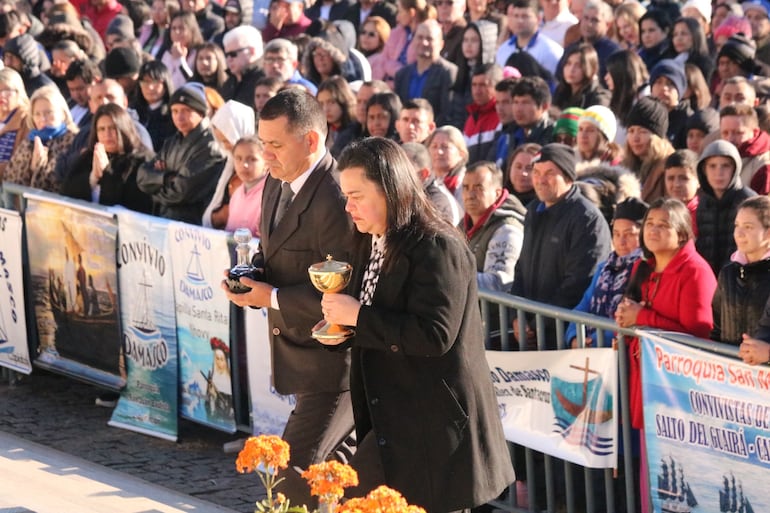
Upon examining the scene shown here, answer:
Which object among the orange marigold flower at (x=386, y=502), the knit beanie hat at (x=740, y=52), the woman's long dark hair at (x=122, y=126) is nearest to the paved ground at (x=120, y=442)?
the woman's long dark hair at (x=122, y=126)

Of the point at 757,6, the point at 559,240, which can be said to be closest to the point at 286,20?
the point at 757,6

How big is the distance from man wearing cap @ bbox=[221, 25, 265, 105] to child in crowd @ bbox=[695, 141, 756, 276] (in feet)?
18.6

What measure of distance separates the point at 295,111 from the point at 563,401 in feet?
7.09

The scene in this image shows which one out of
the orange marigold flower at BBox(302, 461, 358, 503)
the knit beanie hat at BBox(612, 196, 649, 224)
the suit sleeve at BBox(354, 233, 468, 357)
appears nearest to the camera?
the orange marigold flower at BBox(302, 461, 358, 503)

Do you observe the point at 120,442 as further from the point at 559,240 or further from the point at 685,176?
the point at 685,176

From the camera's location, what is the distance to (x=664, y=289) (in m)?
6.94

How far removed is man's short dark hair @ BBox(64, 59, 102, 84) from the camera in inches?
527

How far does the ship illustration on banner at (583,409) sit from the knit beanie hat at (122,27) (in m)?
10.8

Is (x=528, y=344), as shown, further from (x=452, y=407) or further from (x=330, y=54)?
(x=330, y=54)

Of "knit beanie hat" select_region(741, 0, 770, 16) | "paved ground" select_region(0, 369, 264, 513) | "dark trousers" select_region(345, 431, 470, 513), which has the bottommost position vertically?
"paved ground" select_region(0, 369, 264, 513)

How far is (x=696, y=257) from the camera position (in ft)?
23.0

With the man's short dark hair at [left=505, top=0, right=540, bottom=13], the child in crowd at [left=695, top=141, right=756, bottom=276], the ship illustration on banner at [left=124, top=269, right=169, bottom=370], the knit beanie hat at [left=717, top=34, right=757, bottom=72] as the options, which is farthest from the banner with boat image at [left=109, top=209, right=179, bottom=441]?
the man's short dark hair at [left=505, top=0, right=540, bottom=13]

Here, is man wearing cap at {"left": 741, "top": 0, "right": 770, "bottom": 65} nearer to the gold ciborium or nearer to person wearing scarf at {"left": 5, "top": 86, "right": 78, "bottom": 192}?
person wearing scarf at {"left": 5, "top": 86, "right": 78, "bottom": 192}

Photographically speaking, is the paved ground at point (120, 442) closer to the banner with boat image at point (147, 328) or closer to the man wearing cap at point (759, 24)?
the banner with boat image at point (147, 328)
